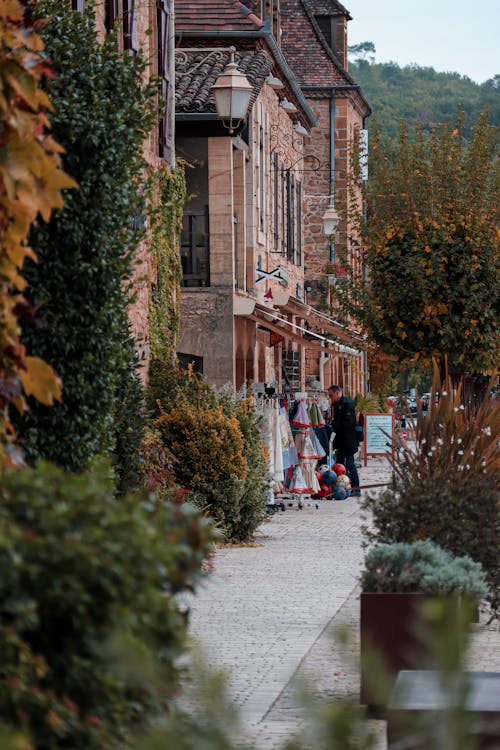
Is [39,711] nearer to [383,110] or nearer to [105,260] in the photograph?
[105,260]

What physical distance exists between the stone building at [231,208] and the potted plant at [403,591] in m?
14.8

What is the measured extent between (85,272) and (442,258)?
14002mm

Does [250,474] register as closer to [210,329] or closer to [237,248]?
[210,329]

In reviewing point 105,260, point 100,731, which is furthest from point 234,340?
point 100,731

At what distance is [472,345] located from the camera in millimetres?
20797

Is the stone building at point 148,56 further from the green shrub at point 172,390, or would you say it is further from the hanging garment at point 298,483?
the hanging garment at point 298,483

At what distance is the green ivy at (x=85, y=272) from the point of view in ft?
23.9

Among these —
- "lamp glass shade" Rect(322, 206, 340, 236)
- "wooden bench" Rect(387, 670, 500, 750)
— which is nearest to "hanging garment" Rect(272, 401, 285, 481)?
"lamp glass shade" Rect(322, 206, 340, 236)

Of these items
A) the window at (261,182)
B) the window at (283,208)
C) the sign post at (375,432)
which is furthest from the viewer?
the window at (283,208)

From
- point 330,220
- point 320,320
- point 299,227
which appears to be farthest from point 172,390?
point 299,227

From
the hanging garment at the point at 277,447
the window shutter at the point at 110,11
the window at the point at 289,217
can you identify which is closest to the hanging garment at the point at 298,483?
the hanging garment at the point at 277,447

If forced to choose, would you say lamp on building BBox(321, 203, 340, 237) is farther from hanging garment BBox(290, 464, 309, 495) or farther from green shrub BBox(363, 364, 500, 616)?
green shrub BBox(363, 364, 500, 616)

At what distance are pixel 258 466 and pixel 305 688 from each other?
14.0 meters

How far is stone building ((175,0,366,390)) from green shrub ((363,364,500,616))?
12.8 meters
